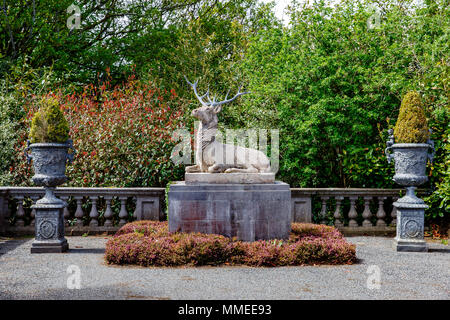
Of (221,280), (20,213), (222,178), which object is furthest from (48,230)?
(221,280)

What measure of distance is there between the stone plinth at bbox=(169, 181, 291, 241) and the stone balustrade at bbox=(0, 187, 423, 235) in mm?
2283

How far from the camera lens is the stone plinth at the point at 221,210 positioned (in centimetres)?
718

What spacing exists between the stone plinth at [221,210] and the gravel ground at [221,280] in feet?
3.12

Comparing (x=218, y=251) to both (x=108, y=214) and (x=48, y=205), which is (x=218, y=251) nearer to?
(x=48, y=205)

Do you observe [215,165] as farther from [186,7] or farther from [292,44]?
[186,7]

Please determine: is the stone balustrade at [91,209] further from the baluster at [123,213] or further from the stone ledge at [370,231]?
the stone ledge at [370,231]

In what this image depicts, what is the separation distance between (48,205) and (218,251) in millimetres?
3257

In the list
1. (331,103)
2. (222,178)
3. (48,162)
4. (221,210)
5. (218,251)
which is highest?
(331,103)

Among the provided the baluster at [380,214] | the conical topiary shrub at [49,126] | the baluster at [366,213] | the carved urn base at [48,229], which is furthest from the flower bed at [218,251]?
the baluster at [380,214]

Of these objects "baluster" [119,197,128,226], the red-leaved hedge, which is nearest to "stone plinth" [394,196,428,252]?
→ the red-leaved hedge

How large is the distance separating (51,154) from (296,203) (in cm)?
530

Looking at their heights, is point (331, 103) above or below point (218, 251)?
above

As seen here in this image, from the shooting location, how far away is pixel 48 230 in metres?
7.48

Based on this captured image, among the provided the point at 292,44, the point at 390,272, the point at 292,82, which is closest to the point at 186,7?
the point at 292,44
